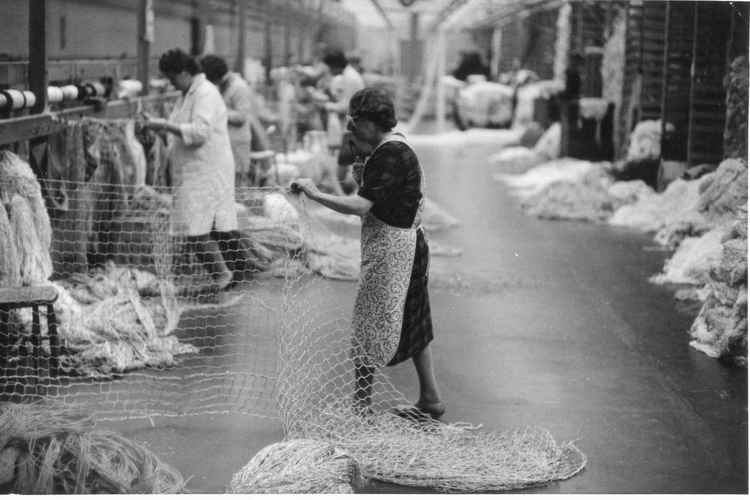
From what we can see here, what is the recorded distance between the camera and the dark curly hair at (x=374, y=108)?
5.62 m

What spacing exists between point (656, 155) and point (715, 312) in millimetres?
8713

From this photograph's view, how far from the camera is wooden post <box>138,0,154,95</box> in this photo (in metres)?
11.5

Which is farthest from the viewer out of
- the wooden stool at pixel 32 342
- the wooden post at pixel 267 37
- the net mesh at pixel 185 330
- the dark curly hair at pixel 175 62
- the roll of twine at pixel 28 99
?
the wooden post at pixel 267 37

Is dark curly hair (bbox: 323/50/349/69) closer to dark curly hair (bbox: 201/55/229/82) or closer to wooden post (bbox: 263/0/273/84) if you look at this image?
dark curly hair (bbox: 201/55/229/82)

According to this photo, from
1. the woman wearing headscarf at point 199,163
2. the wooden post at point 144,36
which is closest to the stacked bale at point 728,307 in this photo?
the woman wearing headscarf at point 199,163

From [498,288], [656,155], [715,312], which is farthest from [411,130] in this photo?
[715,312]

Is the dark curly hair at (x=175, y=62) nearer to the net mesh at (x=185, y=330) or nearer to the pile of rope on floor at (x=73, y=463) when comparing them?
the net mesh at (x=185, y=330)

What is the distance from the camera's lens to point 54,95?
28.8 ft

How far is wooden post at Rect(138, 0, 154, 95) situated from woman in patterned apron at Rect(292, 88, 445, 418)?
6.39 meters

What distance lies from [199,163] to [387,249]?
3.29 m

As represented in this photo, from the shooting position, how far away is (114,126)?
896 centimetres

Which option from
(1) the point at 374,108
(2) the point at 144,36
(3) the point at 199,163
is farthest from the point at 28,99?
(2) the point at 144,36

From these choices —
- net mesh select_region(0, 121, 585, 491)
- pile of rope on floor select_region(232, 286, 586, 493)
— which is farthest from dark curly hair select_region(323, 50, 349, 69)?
pile of rope on floor select_region(232, 286, 586, 493)

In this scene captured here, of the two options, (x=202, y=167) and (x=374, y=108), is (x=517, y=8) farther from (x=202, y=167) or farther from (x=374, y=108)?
(x=374, y=108)
